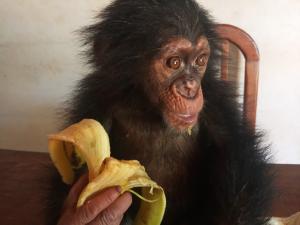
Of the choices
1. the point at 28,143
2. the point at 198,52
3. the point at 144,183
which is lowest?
the point at 28,143

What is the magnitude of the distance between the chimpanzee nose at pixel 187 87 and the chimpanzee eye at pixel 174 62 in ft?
0.10

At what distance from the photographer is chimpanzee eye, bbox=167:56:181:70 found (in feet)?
2.54

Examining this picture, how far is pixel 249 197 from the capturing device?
79cm

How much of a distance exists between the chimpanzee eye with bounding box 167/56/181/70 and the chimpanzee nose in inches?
1.3

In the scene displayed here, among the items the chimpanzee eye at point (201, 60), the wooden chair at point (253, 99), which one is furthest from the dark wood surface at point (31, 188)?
the chimpanzee eye at point (201, 60)

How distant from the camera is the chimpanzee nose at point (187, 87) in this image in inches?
29.3

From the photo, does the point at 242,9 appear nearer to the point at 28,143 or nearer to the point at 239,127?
Result: the point at 239,127

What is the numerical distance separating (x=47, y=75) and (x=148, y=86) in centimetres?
78

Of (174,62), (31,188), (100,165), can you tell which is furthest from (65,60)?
(100,165)

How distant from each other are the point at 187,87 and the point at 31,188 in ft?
2.03

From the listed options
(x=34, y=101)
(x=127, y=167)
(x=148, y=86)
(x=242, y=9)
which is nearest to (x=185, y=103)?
(x=148, y=86)

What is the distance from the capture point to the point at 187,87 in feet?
2.45

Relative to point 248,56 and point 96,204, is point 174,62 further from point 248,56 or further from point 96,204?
point 248,56

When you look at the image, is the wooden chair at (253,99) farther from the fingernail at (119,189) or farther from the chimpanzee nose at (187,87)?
the fingernail at (119,189)
